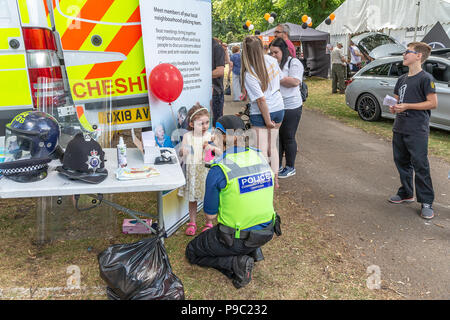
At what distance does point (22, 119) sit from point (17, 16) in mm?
1727

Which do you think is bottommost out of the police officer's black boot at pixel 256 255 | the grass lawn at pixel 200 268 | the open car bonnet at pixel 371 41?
the grass lawn at pixel 200 268

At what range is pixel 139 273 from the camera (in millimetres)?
2639

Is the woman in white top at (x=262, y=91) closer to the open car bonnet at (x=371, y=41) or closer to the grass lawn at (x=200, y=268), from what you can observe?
the grass lawn at (x=200, y=268)

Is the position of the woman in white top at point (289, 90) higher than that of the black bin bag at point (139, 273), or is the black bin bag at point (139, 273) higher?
the woman in white top at point (289, 90)

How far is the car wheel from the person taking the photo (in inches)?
381

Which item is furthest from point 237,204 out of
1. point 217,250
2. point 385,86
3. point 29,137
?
point 385,86

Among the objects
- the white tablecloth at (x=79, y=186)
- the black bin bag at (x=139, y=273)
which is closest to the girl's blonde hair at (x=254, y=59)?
the white tablecloth at (x=79, y=186)

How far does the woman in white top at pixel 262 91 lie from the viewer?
14.5ft

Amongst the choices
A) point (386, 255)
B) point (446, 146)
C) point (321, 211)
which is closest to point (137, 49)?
point (321, 211)

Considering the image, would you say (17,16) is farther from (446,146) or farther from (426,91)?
(446,146)

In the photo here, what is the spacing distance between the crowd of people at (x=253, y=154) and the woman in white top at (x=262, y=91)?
0.01 metres

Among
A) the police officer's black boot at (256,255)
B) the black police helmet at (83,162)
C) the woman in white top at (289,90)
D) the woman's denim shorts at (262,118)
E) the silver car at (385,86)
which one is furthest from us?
the silver car at (385,86)

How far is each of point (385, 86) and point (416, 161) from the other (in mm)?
5637

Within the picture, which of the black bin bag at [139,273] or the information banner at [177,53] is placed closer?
the black bin bag at [139,273]
